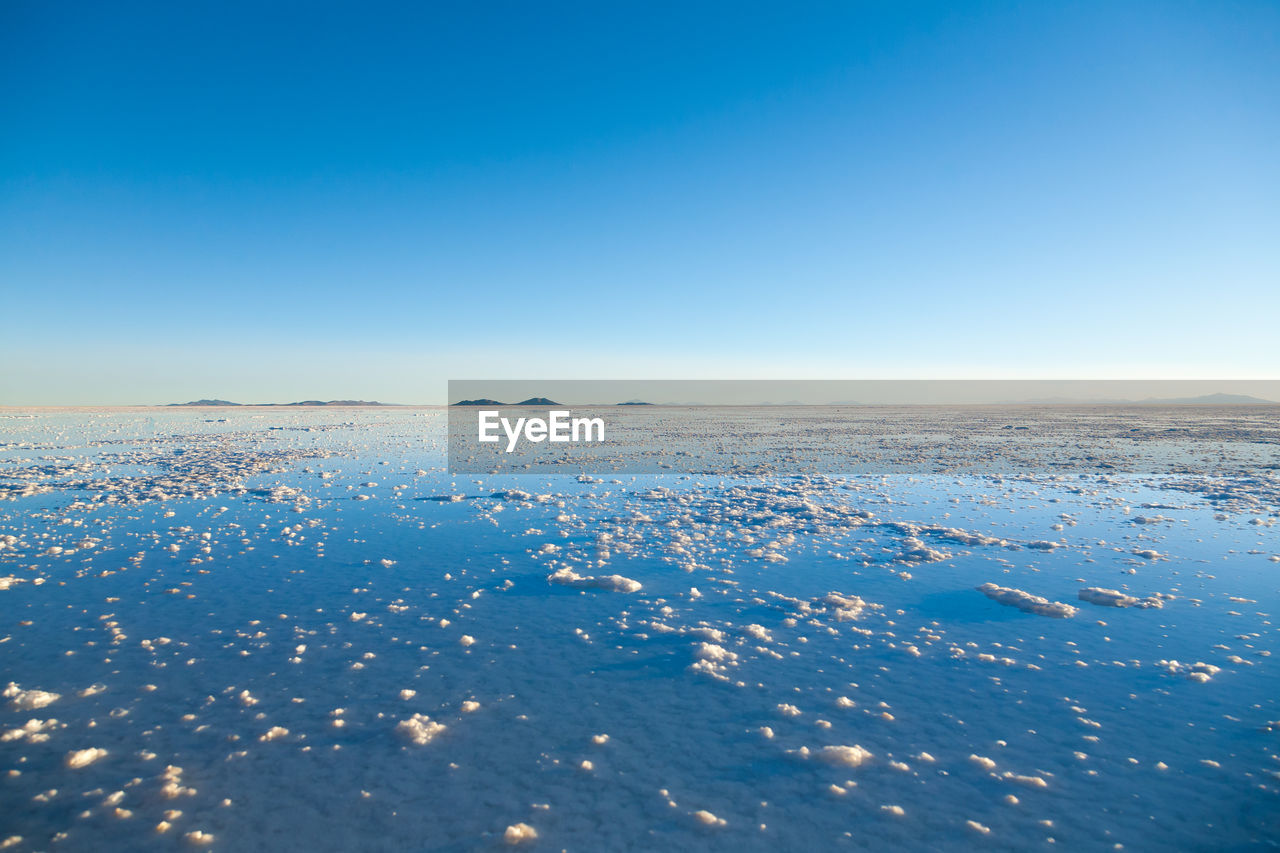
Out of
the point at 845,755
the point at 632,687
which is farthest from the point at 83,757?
the point at 845,755

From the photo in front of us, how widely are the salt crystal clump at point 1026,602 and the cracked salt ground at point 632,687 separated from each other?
0.13 metres

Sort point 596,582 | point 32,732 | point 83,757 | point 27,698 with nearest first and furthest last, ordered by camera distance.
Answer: point 83,757, point 32,732, point 27,698, point 596,582

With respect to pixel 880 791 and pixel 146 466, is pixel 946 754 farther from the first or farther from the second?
pixel 146 466

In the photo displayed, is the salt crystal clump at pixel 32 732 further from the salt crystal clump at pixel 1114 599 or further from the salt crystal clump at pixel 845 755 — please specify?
the salt crystal clump at pixel 1114 599

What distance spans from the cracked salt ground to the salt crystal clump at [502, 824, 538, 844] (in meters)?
0.02

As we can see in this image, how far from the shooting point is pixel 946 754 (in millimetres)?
4324

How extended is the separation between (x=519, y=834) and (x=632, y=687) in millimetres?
1851

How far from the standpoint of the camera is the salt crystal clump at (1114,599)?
7.24m

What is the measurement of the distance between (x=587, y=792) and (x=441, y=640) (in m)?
2.86

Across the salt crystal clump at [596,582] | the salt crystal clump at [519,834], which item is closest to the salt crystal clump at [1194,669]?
the salt crystal clump at [596,582]

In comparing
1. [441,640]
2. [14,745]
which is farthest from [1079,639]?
[14,745]

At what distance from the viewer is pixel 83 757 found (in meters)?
4.18

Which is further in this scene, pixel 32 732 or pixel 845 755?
pixel 32 732

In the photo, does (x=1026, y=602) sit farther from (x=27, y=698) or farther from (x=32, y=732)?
(x=27, y=698)
